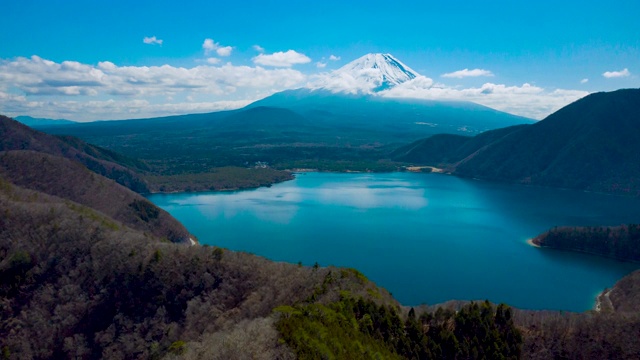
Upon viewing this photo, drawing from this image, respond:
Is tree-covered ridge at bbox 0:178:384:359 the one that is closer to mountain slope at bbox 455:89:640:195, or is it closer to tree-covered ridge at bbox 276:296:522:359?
tree-covered ridge at bbox 276:296:522:359

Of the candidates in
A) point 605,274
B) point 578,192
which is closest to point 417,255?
point 605,274

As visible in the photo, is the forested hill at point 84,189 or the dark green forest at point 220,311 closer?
the dark green forest at point 220,311

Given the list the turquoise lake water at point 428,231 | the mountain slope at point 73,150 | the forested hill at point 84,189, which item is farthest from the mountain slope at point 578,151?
the forested hill at point 84,189

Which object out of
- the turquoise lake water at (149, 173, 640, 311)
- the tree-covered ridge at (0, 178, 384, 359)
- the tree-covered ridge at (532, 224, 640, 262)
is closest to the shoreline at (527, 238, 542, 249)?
the tree-covered ridge at (532, 224, 640, 262)

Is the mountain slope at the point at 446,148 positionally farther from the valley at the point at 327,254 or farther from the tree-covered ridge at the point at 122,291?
the tree-covered ridge at the point at 122,291

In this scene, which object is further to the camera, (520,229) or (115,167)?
(115,167)

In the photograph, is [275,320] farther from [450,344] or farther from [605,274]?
[605,274]

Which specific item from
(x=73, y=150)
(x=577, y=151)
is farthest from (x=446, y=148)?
(x=73, y=150)
